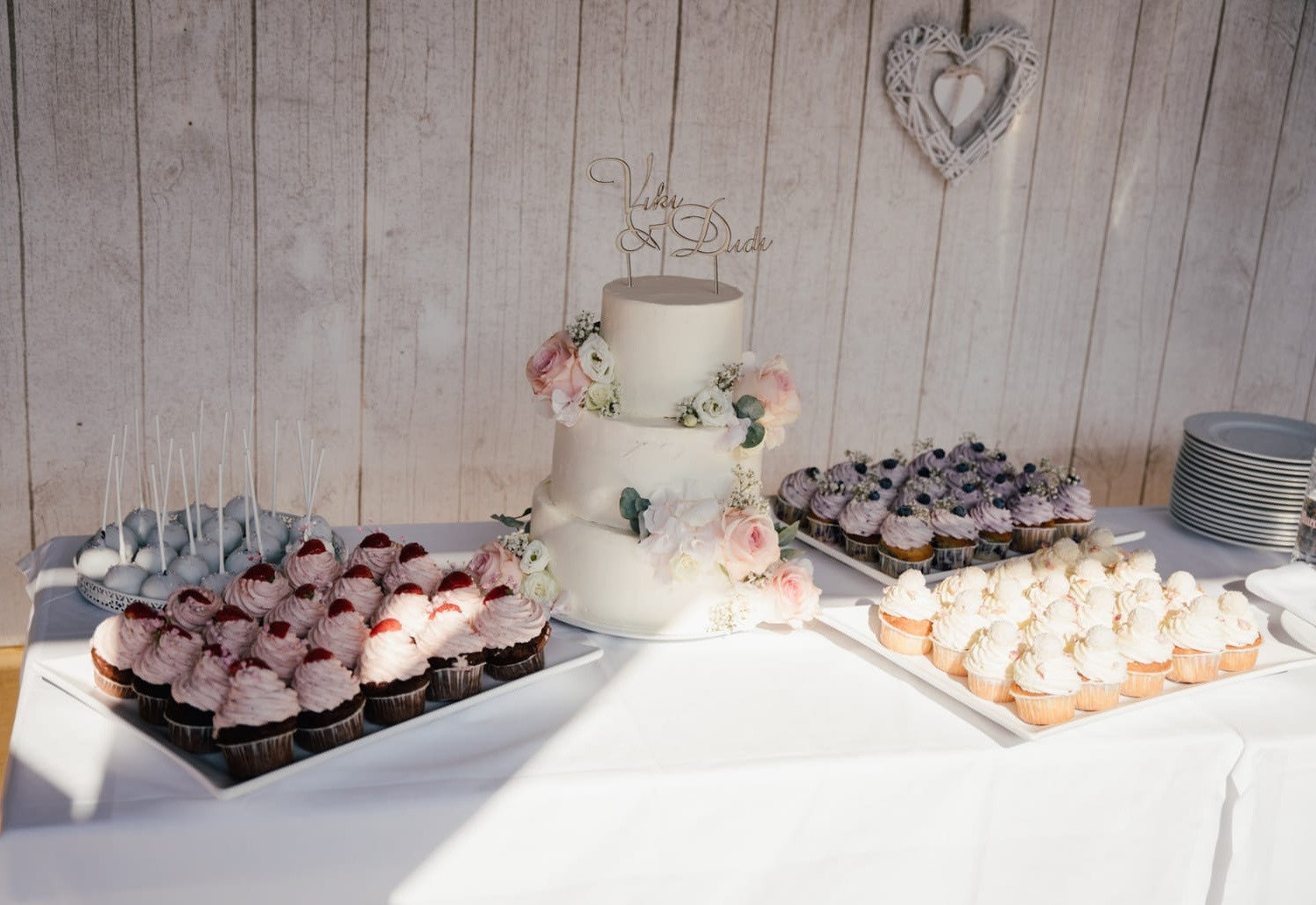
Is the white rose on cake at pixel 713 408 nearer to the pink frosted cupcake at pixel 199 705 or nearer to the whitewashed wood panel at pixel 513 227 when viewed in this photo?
the pink frosted cupcake at pixel 199 705

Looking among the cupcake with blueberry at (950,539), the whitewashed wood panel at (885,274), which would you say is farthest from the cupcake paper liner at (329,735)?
the whitewashed wood panel at (885,274)

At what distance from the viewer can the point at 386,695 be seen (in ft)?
4.89

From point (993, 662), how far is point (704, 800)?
448 millimetres

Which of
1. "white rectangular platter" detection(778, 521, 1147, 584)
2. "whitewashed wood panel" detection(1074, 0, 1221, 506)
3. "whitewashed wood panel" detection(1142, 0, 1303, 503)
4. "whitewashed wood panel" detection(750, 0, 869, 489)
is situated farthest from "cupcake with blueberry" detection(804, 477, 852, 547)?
"whitewashed wood panel" detection(1142, 0, 1303, 503)

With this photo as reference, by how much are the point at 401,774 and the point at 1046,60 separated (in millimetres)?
2830

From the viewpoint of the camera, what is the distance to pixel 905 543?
2092mm

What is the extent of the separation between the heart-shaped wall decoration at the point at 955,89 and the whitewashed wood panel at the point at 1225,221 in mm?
656

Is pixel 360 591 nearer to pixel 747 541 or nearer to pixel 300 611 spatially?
pixel 300 611

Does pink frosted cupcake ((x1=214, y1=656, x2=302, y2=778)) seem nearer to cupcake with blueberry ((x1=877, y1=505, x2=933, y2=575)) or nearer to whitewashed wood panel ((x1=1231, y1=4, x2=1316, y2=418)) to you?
cupcake with blueberry ((x1=877, y1=505, x2=933, y2=575))

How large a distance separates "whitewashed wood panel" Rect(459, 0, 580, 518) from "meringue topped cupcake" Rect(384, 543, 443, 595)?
149 centimetres

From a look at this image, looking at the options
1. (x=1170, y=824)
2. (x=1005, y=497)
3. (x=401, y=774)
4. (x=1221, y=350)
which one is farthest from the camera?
(x=1221, y=350)

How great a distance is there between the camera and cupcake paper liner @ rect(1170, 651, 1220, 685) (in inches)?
68.5

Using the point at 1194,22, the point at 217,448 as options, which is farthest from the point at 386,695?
the point at 1194,22

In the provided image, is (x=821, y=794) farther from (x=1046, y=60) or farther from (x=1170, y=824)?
(x=1046, y=60)
